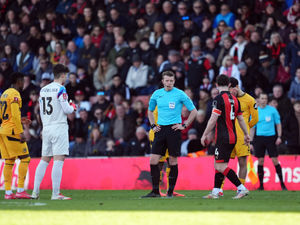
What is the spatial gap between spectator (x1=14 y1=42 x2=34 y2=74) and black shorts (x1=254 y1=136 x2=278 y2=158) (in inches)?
456

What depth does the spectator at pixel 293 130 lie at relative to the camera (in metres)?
17.6

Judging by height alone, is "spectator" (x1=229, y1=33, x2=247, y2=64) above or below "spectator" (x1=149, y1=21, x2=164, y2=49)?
below

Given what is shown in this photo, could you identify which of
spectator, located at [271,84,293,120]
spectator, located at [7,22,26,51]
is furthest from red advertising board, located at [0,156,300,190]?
spectator, located at [7,22,26,51]

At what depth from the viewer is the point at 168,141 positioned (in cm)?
1177

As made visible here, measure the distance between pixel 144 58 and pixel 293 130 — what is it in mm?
6134

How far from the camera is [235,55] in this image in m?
19.4

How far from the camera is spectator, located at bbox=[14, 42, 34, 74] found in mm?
24745

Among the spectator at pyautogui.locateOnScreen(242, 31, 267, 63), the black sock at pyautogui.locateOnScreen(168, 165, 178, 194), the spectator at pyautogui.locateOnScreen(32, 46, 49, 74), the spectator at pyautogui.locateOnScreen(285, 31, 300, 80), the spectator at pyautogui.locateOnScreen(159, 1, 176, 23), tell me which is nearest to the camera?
the black sock at pyautogui.locateOnScreen(168, 165, 178, 194)

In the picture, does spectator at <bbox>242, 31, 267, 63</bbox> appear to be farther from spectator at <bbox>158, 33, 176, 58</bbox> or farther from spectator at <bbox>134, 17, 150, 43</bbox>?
spectator at <bbox>134, 17, 150, 43</bbox>

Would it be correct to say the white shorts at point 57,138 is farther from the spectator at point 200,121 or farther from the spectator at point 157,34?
the spectator at point 157,34

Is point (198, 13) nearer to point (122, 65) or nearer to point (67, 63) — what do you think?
point (122, 65)

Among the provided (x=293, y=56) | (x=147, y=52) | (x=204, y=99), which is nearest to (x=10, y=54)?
(x=147, y=52)
